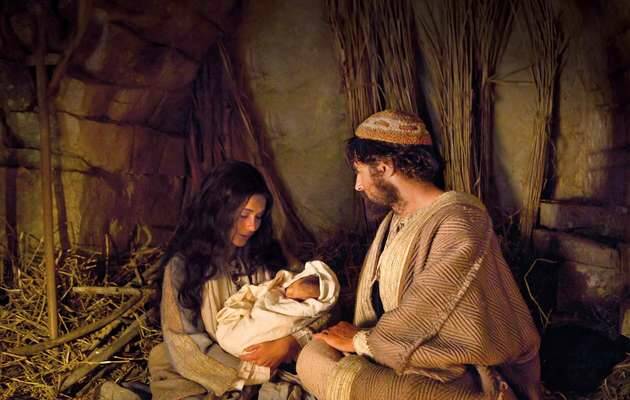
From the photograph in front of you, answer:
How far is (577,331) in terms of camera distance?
298cm

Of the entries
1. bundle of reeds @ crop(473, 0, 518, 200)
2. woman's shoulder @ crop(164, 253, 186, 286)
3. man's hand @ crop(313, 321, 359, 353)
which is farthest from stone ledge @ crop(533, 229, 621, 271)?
woman's shoulder @ crop(164, 253, 186, 286)

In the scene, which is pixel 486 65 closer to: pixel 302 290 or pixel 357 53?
pixel 357 53

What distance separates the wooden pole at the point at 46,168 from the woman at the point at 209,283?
0.72 metres

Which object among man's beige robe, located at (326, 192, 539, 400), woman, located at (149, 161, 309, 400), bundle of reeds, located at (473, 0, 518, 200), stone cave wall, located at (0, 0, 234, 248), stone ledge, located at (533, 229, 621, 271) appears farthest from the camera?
bundle of reeds, located at (473, 0, 518, 200)

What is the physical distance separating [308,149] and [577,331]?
1.96m

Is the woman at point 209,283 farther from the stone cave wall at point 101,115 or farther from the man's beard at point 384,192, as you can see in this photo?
the stone cave wall at point 101,115

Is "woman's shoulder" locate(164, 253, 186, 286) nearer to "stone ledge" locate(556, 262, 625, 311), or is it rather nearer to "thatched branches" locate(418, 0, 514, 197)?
"thatched branches" locate(418, 0, 514, 197)

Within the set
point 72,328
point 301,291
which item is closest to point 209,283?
point 301,291

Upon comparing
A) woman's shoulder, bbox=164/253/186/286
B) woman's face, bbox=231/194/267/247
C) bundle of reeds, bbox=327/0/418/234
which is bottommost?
woman's shoulder, bbox=164/253/186/286

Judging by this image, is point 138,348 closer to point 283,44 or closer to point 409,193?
point 409,193

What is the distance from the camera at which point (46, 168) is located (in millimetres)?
3121

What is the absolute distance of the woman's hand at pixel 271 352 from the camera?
2.46m

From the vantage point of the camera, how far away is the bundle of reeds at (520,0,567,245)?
10.9ft

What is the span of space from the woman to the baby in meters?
0.06
